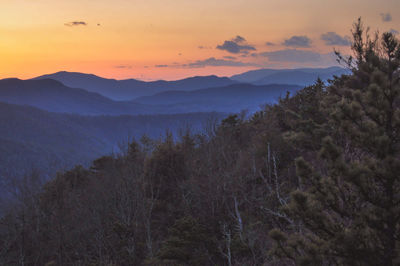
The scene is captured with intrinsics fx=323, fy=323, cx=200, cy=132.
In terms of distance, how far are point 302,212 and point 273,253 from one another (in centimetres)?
81

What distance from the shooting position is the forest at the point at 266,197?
4.11 meters

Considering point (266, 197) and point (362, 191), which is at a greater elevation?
point (362, 191)

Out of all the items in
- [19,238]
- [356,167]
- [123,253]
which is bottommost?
[19,238]

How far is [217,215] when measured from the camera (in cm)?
1830

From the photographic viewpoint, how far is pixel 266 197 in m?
14.5

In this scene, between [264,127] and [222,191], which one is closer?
[222,191]

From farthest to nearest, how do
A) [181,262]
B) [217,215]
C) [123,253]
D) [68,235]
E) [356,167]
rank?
1. [68,235]
2. [217,215]
3. [123,253]
4. [181,262]
5. [356,167]

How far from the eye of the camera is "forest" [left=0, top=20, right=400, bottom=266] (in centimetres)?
411

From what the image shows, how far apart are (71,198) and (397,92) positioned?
24487 mm

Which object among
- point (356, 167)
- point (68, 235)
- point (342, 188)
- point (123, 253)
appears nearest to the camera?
point (356, 167)

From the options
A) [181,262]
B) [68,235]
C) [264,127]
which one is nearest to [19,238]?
[68,235]

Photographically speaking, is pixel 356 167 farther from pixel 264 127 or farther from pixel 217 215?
pixel 264 127

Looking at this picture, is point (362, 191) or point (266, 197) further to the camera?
point (266, 197)

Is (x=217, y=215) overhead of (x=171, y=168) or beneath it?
beneath
